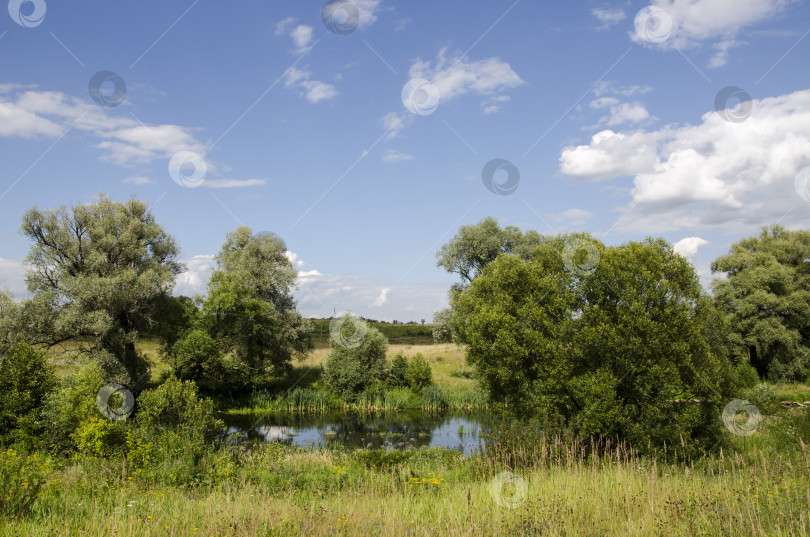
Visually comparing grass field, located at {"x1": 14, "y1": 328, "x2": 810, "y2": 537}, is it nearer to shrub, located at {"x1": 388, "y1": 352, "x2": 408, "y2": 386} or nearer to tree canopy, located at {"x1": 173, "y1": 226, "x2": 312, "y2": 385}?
tree canopy, located at {"x1": 173, "y1": 226, "x2": 312, "y2": 385}

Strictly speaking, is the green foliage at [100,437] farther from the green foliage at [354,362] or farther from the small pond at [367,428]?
the green foliage at [354,362]

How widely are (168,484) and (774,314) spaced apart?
44.5 m

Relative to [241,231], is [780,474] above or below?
below

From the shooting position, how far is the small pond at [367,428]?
24547mm

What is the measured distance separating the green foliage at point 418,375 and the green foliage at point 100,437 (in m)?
27.4

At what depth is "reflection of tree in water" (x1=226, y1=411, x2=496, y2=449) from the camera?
83.0ft

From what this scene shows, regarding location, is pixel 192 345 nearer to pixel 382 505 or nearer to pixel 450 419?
pixel 450 419

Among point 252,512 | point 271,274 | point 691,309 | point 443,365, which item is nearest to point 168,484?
point 252,512

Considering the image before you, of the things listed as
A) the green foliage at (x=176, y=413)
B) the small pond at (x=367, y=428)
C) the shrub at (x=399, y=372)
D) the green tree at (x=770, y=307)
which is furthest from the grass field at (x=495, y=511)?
the green tree at (x=770, y=307)

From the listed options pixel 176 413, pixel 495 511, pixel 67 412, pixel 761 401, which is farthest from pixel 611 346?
pixel 67 412

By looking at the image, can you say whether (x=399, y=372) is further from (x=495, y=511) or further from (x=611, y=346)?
(x=495, y=511)

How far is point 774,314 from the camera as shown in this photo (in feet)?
128

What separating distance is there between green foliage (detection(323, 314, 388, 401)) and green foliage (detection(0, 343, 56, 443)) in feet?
76.3

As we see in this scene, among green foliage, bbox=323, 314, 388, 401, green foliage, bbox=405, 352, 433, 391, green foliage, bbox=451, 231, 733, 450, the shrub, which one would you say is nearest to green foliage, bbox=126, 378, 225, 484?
green foliage, bbox=451, 231, 733, 450
